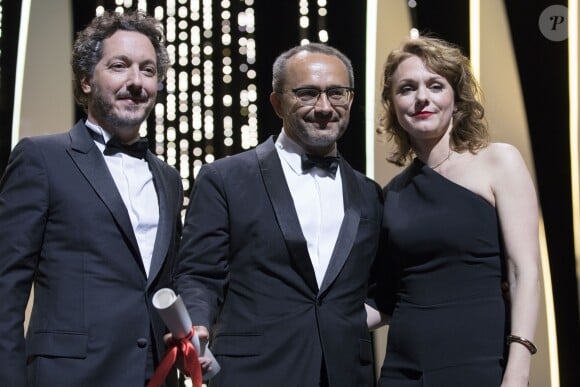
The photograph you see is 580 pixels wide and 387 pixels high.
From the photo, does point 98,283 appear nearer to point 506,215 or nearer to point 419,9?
point 506,215

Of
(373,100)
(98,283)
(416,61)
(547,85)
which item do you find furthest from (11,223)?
(547,85)

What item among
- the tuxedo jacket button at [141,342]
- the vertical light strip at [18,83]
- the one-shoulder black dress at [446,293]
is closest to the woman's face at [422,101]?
the one-shoulder black dress at [446,293]

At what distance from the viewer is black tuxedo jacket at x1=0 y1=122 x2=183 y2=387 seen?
75.6 inches

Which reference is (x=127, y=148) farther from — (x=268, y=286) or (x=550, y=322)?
A: (x=550, y=322)

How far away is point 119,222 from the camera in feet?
6.55

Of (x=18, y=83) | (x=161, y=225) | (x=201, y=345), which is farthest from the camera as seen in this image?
(x=18, y=83)

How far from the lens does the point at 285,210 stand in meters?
2.16

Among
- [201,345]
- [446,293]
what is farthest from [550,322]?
[201,345]

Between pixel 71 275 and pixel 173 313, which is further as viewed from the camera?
pixel 71 275

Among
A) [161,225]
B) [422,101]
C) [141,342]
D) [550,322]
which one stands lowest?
[550,322]

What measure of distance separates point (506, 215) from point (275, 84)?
0.69m

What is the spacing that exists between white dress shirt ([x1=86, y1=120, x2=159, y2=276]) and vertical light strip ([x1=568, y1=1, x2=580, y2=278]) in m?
1.77

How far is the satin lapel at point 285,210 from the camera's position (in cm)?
210

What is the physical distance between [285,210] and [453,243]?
1.37ft
